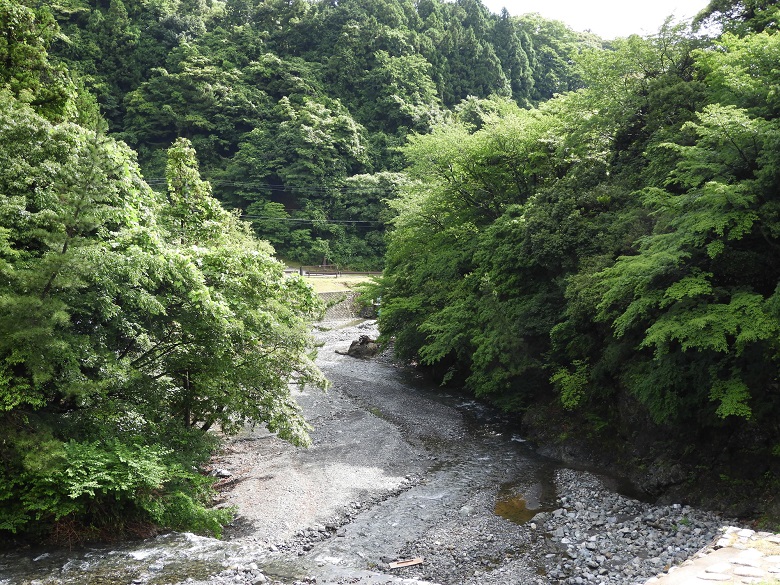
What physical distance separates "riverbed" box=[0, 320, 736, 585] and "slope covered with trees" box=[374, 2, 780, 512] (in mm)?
1977

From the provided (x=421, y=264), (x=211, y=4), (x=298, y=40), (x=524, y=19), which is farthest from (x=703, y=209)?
(x=524, y=19)

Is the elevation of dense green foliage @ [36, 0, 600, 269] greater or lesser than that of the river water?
greater

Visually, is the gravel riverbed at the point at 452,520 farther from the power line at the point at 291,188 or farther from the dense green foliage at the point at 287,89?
the power line at the point at 291,188

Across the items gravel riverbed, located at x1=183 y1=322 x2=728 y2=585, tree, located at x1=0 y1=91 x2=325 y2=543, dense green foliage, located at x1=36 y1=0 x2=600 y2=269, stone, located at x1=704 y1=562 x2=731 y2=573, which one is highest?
dense green foliage, located at x1=36 y1=0 x2=600 y2=269

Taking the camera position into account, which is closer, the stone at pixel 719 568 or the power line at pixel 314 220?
the stone at pixel 719 568

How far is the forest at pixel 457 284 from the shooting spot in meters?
8.09

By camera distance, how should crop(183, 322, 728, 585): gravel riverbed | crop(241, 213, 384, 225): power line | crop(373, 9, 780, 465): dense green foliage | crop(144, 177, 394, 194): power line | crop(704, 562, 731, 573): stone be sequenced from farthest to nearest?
crop(144, 177, 394, 194): power line, crop(241, 213, 384, 225): power line, crop(373, 9, 780, 465): dense green foliage, crop(183, 322, 728, 585): gravel riverbed, crop(704, 562, 731, 573): stone

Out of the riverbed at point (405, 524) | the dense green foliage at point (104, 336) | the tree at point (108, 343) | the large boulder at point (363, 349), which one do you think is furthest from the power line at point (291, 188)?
the tree at point (108, 343)

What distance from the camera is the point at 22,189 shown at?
338 inches

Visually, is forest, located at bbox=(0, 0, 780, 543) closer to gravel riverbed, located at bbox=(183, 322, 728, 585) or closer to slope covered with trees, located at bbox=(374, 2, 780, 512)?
slope covered with trees, located at bbox=(374, 2, 780, 512)

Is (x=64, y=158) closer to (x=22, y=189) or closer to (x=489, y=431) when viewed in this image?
(x=22, y=189)

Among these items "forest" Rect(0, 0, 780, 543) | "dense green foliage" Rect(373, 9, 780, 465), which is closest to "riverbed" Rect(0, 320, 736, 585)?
"forest" Rect(0, 0, 780, 543)

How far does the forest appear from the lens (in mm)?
8086

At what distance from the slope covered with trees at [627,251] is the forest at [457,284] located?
0.21ft
